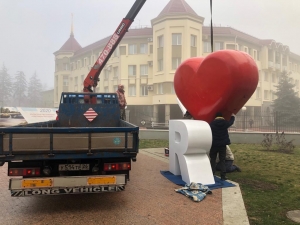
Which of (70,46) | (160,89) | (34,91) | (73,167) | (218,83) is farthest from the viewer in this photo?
(34,91)

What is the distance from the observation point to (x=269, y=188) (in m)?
6.56

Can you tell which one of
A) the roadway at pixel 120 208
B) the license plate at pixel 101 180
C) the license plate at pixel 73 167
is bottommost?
the roadway at pixel 120 208

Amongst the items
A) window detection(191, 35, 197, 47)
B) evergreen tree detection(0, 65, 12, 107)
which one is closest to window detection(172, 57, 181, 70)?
window detection(191, 35, 197, 47)

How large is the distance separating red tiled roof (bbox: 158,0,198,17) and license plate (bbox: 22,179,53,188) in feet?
93.4

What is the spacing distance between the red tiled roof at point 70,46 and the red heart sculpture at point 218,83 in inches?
1765

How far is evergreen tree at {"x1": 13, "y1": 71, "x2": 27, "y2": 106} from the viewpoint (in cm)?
8299

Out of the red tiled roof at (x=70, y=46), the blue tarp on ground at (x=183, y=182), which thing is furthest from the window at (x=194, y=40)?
the blue tarp on ground at (x=183, y=182)

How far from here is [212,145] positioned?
727 cm

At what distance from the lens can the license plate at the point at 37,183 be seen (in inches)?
182

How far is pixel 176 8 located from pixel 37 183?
30367 millimetres

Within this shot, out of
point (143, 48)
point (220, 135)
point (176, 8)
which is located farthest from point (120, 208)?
point (143, 48)

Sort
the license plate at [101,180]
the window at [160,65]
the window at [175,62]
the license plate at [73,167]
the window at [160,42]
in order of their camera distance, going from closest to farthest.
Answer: the license plate at [101,180], the license plate at [73,167], the window at [175,62], the window at [160,42], the window at [160,65]

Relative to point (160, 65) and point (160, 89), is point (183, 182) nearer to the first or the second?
point (160, 89)

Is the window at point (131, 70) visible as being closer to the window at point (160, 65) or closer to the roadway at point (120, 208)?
the window at point (160, 65)
